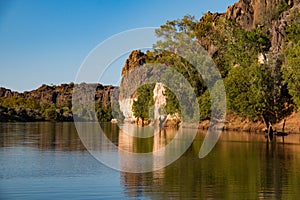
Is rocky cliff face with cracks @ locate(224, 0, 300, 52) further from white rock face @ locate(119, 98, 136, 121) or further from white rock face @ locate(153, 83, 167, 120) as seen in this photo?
white rock face @ locate(119, 98, 136, 121)

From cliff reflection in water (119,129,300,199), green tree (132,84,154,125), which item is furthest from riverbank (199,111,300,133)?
green tree (132,84,154,125)

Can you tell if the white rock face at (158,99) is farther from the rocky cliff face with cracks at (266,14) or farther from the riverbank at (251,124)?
the rocky cliff face with cracks at (266,14)

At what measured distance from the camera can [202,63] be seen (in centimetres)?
8744

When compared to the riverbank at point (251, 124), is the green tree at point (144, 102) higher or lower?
higher

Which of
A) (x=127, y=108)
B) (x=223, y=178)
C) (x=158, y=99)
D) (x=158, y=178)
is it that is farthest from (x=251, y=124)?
(x=127, y=108)

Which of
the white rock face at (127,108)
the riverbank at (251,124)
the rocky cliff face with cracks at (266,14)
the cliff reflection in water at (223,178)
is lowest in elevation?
the cliff reflection in water at (223,178)

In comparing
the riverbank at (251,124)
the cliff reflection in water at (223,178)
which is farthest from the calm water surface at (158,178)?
the riverbank at (251,124)

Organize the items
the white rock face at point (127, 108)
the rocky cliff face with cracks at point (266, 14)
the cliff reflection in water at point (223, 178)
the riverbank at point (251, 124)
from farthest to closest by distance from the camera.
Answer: the white rock face at point (127, 108)
the rocky cliff face with cracks at point (266, 14)
the riverbank at point (251, 124)
the cliff reflection in water at point (223, 178)

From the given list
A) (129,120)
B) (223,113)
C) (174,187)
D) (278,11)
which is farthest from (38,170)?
(129,120)

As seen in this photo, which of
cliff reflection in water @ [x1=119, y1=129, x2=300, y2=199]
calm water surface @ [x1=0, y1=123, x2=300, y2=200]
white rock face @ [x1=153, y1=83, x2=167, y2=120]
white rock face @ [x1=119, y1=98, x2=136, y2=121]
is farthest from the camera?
white rock face @ [x1=119, y1=98, x2=136, y2=121]

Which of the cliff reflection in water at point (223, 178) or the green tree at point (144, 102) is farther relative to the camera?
the green tree at point (144, 102)

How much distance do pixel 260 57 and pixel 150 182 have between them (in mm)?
61139

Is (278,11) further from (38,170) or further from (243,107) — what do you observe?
(38,170)

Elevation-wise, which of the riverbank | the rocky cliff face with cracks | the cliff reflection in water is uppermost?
the rocky cliff face with cracks
